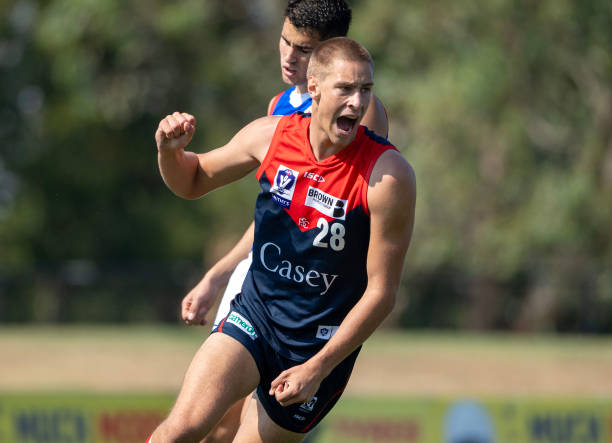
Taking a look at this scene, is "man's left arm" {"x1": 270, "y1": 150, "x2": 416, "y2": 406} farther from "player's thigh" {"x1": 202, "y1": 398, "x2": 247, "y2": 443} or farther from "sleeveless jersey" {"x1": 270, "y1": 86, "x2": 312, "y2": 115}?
"player's thigh" {"x1": 202, "y1": 398, "x2": 247, "y2": 443}

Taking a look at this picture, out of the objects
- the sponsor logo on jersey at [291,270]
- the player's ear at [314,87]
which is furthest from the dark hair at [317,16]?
the sponsor logo on jersey at [291,270]

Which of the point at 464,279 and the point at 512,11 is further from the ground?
the point at 512,11

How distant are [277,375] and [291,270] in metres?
0.52

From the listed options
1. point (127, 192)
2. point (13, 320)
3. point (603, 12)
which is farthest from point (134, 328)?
point (603, 12)

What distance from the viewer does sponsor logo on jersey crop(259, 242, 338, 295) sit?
14.6 ft

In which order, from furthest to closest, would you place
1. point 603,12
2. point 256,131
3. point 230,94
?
point 230,94
point 603,12
point 256,131

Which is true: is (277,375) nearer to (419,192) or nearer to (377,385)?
(377,385)

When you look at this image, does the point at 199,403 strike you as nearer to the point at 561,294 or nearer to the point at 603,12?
the point at 603,12

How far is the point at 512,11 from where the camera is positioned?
1962 centimetres

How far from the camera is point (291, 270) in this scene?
4.50 m

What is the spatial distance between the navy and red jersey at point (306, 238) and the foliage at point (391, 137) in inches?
595

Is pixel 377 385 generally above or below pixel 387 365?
above

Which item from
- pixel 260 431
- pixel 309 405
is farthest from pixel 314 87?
pixel 260 431

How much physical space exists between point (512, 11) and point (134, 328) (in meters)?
12.1
